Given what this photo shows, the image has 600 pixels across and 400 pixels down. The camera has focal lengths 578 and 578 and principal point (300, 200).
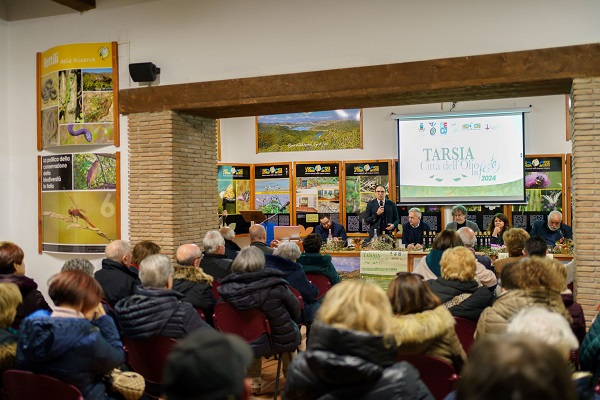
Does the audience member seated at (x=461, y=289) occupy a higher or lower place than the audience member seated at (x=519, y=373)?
lower

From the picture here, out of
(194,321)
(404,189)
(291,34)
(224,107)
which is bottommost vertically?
(194,321)

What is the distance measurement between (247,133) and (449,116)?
15.2 feet

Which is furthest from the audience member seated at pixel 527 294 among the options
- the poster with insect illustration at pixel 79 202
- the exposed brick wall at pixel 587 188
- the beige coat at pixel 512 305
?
the poster with insect illustration at pixel 79 202

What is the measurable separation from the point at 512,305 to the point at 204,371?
225cm

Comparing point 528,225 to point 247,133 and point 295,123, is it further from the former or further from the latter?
point 247,133

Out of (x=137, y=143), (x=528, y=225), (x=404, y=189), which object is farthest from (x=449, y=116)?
(x=137, y=143)

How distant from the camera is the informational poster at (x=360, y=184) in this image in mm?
12352

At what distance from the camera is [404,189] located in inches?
476

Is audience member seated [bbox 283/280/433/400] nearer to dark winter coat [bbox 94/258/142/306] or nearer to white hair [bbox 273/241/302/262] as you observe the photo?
dark winter coat [bbox 94/258/142/306]

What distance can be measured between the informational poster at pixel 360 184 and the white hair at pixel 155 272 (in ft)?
29.1

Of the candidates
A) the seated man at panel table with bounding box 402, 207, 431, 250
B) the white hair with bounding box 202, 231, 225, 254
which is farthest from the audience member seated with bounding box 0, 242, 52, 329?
the seated man at panel table with bounding box 402, 207, 431, 250

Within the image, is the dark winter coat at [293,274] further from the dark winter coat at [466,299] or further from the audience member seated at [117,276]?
the dark winter coat at [466,299]

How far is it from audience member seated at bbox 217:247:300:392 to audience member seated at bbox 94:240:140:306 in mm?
815

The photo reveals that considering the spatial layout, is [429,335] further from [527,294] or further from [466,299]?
[466,299]
